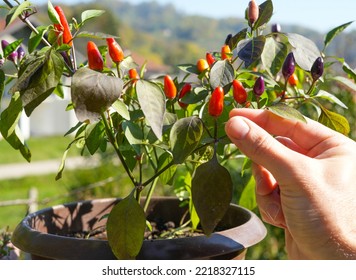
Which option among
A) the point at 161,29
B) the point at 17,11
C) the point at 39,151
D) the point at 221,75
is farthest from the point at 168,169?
the point at 161,29

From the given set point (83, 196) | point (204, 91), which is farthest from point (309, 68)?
point (83, 196)

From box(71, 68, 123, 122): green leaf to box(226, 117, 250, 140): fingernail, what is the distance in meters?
0.17

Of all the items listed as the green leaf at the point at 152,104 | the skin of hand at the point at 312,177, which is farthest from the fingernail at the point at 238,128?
the green leaf at the point at 152,104

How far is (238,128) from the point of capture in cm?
76

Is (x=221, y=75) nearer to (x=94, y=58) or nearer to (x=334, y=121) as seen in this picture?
(x=94, y=58)

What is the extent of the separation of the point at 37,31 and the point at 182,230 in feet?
1.48

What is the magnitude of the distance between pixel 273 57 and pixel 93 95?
264 millimetres

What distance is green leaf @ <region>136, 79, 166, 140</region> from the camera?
0.68 metres

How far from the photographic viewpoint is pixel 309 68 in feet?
2.63

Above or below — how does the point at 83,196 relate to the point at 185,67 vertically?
below

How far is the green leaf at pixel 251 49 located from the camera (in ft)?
2.47

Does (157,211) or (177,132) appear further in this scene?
(157,211)

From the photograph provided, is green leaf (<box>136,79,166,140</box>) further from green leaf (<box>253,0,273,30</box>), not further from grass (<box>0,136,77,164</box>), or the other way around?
grass (<box>0,136,77,164</box>)
